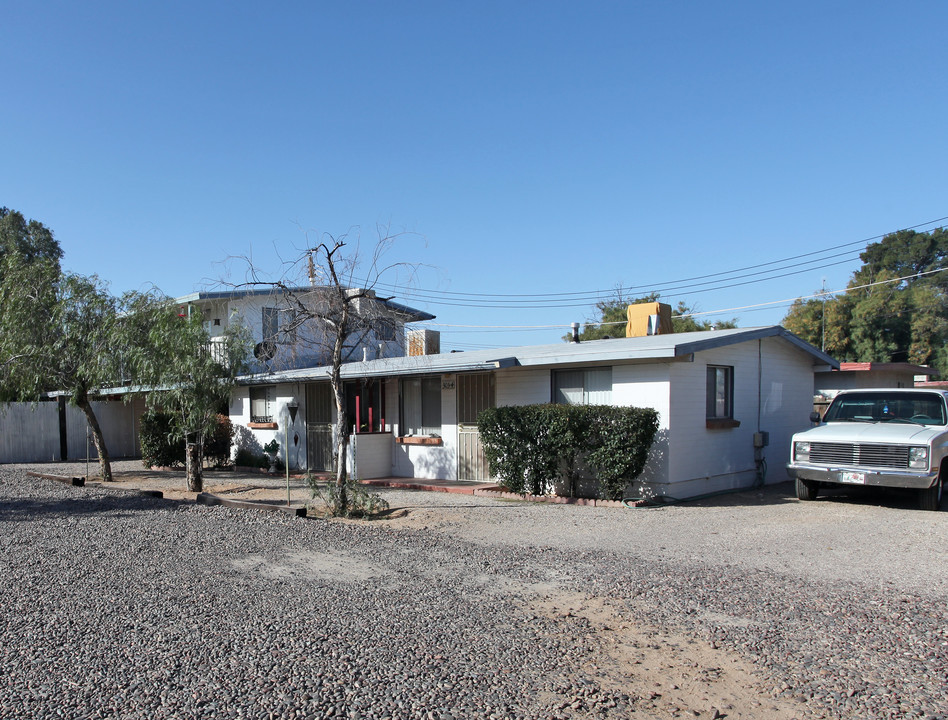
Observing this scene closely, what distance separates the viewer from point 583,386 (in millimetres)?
13398

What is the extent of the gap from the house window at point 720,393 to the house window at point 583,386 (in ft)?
6.13

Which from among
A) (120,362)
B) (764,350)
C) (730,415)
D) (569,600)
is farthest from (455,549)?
(120,362)

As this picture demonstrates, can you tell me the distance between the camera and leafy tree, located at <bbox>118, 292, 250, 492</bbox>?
1390cm

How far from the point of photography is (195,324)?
14156 mm

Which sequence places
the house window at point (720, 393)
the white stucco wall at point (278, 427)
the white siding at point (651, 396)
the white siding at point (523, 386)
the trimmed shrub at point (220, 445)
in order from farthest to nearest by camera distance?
the trimmed shrub at point (220, 445) < the white stucco wall at point (278, 427) < the white siding at point (523, 386) < the house window at point (720, 393) < the white siding at point (651, 396)

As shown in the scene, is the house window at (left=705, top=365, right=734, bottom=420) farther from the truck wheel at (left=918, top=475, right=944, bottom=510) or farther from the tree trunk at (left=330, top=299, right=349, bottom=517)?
the tree trunk at (left=330, top=299, right=349, bottom=517)

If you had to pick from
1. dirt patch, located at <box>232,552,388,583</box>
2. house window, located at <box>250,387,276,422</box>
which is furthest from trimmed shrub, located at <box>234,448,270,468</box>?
dirt patch, located at <box>232,552,388,583</box>

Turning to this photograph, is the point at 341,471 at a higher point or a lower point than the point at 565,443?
lower

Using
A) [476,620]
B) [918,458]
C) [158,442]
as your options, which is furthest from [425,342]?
[476,620]

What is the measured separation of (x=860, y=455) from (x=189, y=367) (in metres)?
11.4

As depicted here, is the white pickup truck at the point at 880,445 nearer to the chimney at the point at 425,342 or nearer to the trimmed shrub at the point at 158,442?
the chimney at the point at 425,342

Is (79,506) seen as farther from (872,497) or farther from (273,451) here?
(872,497)

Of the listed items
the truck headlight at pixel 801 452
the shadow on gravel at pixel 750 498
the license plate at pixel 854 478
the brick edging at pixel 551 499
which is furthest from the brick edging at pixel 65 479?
the license plate at pixel 854 478

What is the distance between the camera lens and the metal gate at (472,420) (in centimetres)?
1485
